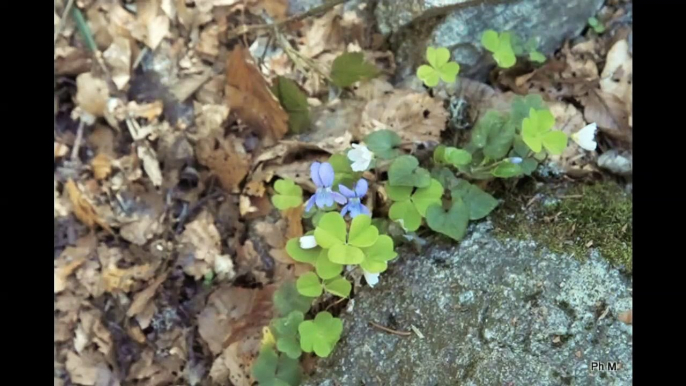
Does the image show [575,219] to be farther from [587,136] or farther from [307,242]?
[307,242]

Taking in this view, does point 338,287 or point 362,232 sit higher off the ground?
point 362,232

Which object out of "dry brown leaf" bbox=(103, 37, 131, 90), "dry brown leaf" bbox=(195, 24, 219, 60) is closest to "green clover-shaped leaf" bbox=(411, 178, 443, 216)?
"dry brown leaf" bbox=(195, 24, 219, 60)

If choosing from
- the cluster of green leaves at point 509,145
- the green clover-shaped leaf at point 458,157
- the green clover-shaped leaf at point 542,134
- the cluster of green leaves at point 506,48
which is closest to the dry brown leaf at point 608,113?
the cluster of green leaves at point 506,48

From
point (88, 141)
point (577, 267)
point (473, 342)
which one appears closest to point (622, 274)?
point (577, 267)

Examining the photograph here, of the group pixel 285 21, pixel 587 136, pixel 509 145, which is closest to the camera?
pixel 587 136

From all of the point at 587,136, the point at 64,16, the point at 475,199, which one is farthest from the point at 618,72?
the point at 64,16

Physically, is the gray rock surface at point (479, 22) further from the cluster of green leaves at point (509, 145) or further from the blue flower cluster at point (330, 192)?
the blue flower cluster at point (330, 192)

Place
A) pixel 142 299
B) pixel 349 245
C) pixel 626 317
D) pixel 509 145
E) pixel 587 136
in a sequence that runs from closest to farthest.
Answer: pixel 626 317, pixel 349 245, pixel 587 136, pixel 509 145, pixel 142 299
